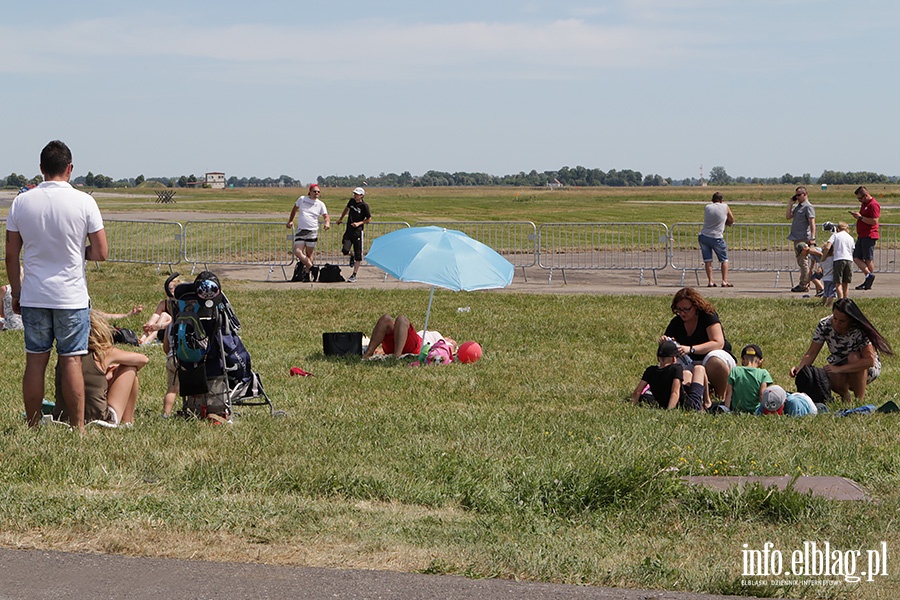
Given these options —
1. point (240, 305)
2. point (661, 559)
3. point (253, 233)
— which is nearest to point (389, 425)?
point (661, 559)

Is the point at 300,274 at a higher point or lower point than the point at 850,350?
lower

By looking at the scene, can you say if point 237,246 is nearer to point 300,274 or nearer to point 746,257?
point 300,274

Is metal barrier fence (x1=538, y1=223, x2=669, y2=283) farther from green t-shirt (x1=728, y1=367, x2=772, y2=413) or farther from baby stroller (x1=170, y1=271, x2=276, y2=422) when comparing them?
baby stroller (x1=170, y1=271, x2=276, y2=422)

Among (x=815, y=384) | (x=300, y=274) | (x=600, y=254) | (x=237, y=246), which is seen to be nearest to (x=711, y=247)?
(x=300, y=274)

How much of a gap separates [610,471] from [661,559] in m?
1.27

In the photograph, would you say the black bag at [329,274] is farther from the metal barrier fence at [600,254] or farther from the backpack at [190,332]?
the backpack at [190,332]

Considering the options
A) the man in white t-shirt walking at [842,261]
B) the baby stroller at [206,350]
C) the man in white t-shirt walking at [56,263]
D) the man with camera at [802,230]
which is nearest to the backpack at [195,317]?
the baby stroller at [206,350]

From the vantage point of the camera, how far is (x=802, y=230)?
1998 cm

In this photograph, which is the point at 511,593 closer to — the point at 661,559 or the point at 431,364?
the point at 661,559

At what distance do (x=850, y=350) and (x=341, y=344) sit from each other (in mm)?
5319

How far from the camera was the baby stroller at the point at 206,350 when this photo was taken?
27.3ft

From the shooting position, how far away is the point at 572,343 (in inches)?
541

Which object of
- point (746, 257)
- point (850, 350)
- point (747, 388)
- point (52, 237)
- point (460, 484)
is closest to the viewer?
point (460, 484)

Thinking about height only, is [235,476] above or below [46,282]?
below
